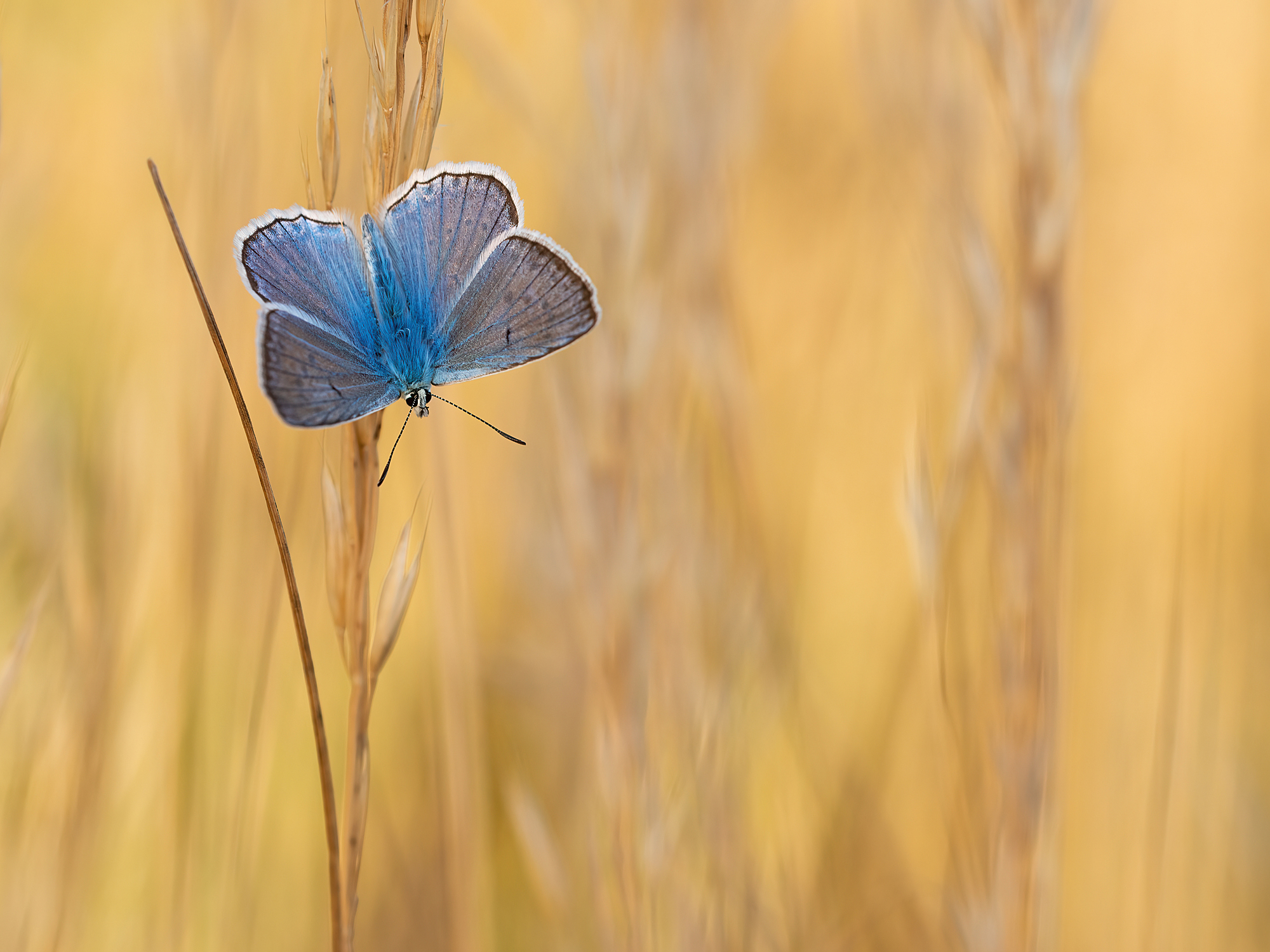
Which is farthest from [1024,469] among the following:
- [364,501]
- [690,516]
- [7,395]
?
[7,395]

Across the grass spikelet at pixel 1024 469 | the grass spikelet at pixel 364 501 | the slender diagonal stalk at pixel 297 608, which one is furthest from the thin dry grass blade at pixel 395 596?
the grass spikelet at pixel 1024 469

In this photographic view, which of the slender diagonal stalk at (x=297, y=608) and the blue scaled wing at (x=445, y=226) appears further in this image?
the blue scaled wing at (x=445, y=226)

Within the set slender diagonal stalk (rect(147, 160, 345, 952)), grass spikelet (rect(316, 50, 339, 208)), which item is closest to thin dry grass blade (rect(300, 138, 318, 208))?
grass spikelet (rect(316, 50, 339, 208))

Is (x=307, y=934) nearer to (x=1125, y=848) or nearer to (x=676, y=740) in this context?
(x=676, y=740)

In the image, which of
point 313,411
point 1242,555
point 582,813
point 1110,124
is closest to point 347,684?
point 582,813

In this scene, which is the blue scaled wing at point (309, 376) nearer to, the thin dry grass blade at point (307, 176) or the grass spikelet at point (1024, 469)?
the thin dry grass blade at point (307, 176)

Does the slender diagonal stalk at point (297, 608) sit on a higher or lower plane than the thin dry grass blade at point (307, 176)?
lower

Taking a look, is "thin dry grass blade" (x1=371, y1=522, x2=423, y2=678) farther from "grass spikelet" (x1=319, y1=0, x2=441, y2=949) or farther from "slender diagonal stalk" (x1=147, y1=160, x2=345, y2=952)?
"slender diagonal stalk" (x1=147, y1=160, x2=345, y2=952)
